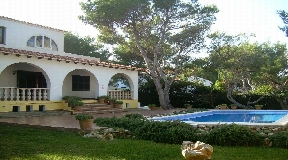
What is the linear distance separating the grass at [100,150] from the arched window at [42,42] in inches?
523

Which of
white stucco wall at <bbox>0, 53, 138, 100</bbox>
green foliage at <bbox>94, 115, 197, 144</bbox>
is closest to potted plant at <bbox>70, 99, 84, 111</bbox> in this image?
white stucco wall at <bbox>0, 53, 138, 100</bbox>

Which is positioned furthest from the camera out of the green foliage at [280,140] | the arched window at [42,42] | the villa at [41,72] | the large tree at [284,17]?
the arched window at [42,42]

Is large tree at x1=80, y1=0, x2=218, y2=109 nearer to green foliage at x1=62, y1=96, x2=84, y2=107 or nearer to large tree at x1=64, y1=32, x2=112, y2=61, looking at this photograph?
green foliage at x1=62, y1=96, x2=84, y2=107

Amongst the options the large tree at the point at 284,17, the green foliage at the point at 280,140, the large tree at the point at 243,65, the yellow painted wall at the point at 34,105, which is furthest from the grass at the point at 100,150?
the large tree at the point at 243,65

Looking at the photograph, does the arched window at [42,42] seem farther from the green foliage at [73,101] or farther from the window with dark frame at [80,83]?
the green foliage at [73,101]

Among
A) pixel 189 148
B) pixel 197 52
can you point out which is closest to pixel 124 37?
pixel 197 52

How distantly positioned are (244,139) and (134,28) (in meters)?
16.5

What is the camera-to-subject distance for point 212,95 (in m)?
25.7

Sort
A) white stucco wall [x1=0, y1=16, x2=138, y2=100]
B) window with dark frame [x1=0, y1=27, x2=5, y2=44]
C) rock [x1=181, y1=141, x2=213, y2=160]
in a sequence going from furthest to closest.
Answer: window with dark frame [x1=0, y1=27, x2=5, y2=44]
white stucco wall [x1=0, y1=16, x2=138, y2=100]
rock [x1=181, y1=141, x2=213, y2=160]

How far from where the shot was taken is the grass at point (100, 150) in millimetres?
6781

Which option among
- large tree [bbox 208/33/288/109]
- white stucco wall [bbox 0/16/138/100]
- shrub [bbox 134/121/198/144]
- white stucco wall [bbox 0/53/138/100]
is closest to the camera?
shrub [bbox 134/121/198/144]

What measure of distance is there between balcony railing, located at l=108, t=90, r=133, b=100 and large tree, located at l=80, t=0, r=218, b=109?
261cm

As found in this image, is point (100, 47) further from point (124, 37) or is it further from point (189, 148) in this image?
point (189, 148)

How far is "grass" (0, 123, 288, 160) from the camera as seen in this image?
678cm
